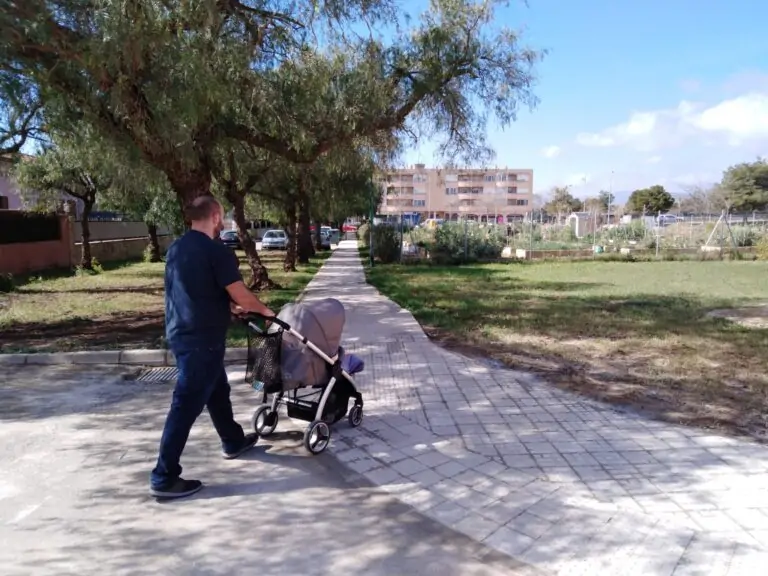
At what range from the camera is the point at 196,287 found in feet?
13.3

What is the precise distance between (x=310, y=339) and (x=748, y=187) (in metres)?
77.9

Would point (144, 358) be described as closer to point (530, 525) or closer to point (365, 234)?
point (530, 525)

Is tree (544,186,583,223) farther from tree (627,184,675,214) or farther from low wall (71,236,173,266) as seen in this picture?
low wall (71,236,173,266)

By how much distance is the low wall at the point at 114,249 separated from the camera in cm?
2429

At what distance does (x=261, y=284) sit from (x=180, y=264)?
12.2 meters

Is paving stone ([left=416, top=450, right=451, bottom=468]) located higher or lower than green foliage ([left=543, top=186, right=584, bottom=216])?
lower

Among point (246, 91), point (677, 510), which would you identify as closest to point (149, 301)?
point (246, 91)

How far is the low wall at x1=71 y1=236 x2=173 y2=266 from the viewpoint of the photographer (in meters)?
24.3

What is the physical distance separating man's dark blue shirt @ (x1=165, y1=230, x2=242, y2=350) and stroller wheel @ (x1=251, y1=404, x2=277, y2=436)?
120 centimetres

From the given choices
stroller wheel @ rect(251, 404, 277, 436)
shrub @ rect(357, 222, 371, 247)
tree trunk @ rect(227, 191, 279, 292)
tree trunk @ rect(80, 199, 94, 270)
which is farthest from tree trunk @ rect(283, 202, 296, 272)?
stroller wheel @ rect(251, 404, 277, 436)

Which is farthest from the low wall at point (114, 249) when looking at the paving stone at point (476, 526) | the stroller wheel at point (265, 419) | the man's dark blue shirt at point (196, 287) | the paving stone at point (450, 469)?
the paving stone at point (476, 526)

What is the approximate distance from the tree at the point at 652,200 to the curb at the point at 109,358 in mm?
83334

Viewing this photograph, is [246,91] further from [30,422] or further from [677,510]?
[677,510]

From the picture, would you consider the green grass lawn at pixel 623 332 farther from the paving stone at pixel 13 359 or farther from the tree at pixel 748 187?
the tree at pixel 748 187
